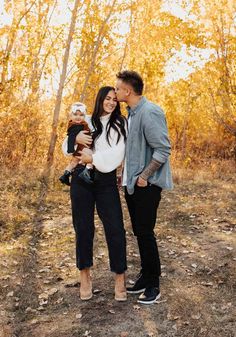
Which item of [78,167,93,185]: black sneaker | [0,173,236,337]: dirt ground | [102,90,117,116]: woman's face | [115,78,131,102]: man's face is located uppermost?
[115,78,131,102]: man's face

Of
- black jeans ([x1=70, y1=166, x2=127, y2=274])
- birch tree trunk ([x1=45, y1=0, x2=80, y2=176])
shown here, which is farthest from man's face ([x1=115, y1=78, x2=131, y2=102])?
birch tree trunk ([x1=45, y1=0, x2=80, y2=176])

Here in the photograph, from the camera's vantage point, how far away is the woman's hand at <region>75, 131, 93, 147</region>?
3.90 m

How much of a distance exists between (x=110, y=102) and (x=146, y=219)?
1060 mm

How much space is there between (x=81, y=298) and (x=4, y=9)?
756 centimetres

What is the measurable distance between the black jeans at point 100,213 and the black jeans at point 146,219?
0.15 metres

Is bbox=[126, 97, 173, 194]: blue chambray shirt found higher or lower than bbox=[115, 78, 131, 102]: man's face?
lower

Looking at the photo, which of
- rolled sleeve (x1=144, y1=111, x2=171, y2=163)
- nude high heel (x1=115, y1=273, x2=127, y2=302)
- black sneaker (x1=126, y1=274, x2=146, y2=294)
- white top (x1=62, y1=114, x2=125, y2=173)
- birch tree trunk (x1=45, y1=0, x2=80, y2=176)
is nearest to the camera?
rolled sleeve (x1=144, y1=111, x2=171, y2=163)

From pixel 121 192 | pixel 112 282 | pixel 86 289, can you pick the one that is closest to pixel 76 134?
pixel 86 289

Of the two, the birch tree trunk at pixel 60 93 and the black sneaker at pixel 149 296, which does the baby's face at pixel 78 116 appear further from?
the birch tree trunk at pixel 60 93

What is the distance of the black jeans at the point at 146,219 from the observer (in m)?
3.92

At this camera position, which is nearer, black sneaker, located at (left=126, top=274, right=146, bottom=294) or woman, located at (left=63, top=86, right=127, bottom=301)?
woman, located at (left=63, top=86, right=127, bottom=301)

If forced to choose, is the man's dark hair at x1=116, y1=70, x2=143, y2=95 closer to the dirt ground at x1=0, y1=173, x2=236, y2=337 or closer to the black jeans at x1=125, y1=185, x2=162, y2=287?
the black jeans at x1=125, y1=185, x2=162, y2=287

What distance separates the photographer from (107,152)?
3912mm

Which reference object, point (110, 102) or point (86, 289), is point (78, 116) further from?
point (86, 289)
